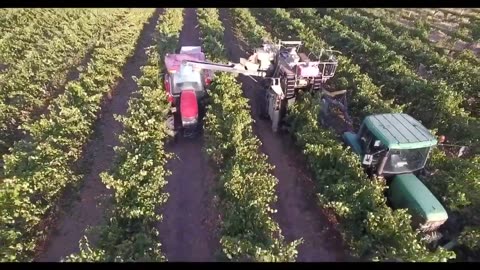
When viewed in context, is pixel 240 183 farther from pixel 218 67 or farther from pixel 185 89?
pixel 185 89

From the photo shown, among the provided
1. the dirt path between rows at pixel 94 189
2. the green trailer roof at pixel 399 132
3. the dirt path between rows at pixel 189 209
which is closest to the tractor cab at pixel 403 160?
the green trailer roof at pixel 399 132

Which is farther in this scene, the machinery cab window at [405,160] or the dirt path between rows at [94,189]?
the dirt path between rows at [94,189]

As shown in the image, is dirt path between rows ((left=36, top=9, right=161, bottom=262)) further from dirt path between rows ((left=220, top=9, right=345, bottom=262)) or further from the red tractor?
dirt path between rows ((left=220, top=9, right=345, bottom=262))

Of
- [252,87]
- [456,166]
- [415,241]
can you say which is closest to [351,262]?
[415,241]

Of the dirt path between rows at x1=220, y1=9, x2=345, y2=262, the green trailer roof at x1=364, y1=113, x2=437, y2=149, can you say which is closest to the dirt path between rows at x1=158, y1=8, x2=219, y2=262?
the dirt path between rows at x1=220, y1=9, x2=345, y2=262

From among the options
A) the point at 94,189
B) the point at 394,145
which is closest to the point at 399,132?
the point at 394,145

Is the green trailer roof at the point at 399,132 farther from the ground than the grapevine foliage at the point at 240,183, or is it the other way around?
the green trailer roof at the point at 399,132

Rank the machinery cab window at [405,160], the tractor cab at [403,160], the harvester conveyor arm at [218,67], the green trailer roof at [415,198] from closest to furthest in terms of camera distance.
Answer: the green trailer roof at [415,198] < the tractor cab at [403,160] < the machinery cab window at [405,160] < the harvester conveyor arm at [218,67]

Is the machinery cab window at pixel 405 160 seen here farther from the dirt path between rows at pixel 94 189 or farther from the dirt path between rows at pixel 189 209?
the dirt path between rows at pixel 94 189

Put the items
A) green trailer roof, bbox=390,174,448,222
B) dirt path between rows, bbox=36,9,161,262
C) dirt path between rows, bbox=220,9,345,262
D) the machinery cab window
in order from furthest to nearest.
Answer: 1. dirt path between rows, bbox=220,9,345,262
2. dirt path between rows, bbox=36,9,161,262
3. the machinery cab window
4. green trailer roof, bbox=390,174,448,222
